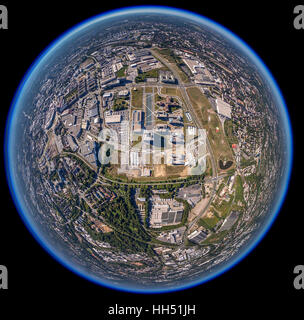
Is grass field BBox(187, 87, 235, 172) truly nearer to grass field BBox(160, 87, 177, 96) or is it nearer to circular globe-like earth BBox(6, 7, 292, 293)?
circular globe-like earth BBox(6, 7, 292, 293)

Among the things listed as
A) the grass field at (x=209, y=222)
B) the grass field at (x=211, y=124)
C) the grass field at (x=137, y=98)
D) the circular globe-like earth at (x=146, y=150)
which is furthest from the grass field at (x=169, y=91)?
the grass field at (x=209, y=222)

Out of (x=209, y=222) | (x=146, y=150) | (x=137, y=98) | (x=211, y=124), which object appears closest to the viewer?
(x=146, y=150)

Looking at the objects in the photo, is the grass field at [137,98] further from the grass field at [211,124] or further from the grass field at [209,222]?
the grass field at [209,222]

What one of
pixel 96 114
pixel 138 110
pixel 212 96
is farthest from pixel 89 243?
pixel 212 96

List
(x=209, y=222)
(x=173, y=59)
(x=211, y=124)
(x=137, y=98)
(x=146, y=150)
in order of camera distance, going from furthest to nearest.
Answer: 1. (x=173, y=59)
2. (x=209, y=222)
3. (x=211, y=124)
4. (x=137, y=98)
5. (x=146, y=150)

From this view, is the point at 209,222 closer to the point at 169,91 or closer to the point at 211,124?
the point at 211,124

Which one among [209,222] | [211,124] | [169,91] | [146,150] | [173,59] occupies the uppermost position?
[173,59]

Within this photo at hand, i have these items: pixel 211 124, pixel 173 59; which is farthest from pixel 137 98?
pixel 211 124

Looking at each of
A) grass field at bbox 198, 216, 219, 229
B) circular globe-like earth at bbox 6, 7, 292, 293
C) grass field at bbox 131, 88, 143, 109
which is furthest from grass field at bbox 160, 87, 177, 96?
grass field at bbox 198, 216, 219, 229
